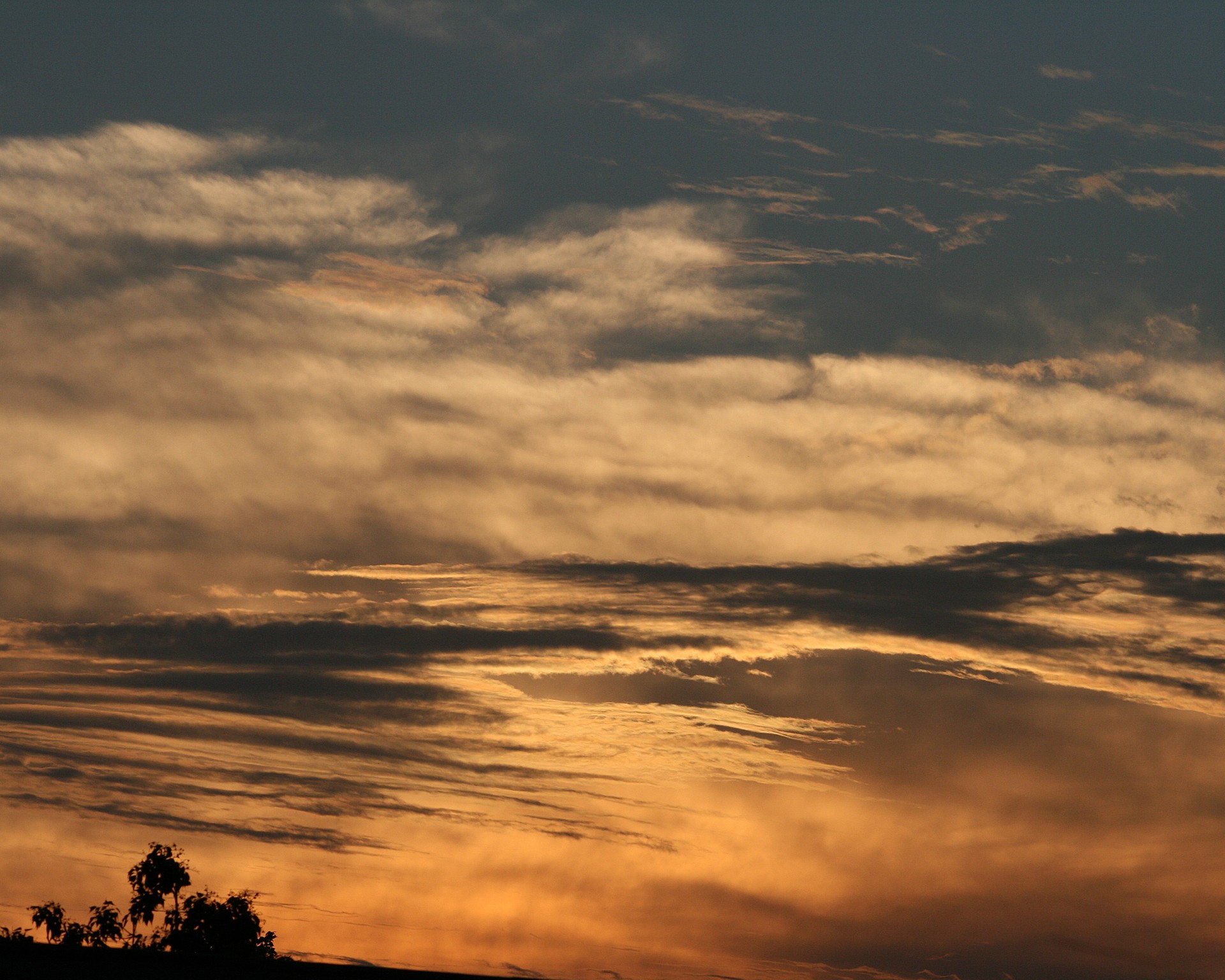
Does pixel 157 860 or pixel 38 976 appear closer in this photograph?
pixel 38 976

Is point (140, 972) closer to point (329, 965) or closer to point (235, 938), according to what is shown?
point (329, 965)

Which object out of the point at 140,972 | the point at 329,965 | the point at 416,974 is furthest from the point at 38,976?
the point at 416,974

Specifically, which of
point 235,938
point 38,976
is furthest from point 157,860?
point 38,976

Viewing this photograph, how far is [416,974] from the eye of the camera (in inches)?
1499

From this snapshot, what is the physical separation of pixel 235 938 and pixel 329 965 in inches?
2567

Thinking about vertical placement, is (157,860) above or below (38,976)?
above

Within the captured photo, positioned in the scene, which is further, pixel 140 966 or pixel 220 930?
pixel 220 930

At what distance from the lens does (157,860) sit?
309 ft

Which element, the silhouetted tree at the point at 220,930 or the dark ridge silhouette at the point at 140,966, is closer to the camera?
the dark ridge silhouette at the point at 140,966

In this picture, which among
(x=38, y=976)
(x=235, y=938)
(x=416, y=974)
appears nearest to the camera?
(x=38, y=976)

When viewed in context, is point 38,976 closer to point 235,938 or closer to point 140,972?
point 140,972

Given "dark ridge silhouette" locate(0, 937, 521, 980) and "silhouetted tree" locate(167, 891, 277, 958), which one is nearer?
"dark ridge silhouette" locate(0, 937, 521, 980)

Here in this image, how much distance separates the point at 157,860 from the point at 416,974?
65.6 meters

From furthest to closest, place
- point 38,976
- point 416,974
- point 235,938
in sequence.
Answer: point 235,938 < point 416,974 < point 38,976
